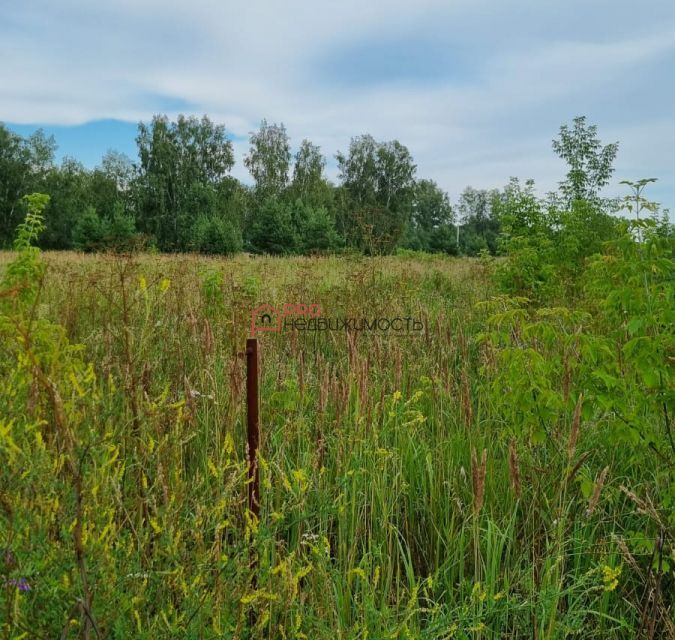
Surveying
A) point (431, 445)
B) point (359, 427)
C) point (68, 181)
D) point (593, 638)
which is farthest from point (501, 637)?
point (68, 181)

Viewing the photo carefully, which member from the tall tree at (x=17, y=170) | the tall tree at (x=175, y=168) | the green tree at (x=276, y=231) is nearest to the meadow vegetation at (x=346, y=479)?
the green tree at (x=276, y=231)

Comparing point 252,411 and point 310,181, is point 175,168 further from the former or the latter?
point 252,411

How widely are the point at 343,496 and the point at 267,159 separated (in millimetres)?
51593

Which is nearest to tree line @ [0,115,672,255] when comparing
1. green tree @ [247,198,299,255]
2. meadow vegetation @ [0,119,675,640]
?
green tree @ [247,198,299,255]

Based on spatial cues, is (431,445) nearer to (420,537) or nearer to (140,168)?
(420,537)

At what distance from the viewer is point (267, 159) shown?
5081cm

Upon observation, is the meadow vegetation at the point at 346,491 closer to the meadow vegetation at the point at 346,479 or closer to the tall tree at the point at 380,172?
the meadow vegetation at the point at 346,479

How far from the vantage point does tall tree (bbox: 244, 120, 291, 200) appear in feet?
167

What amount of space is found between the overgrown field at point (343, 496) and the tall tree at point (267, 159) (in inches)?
1930

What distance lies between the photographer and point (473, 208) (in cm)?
9531

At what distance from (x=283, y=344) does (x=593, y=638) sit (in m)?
3.08

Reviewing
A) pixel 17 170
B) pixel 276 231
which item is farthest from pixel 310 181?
pixel 17 170

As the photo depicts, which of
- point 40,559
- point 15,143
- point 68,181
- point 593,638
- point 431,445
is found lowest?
point 593,638

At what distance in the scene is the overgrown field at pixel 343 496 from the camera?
1191mm
